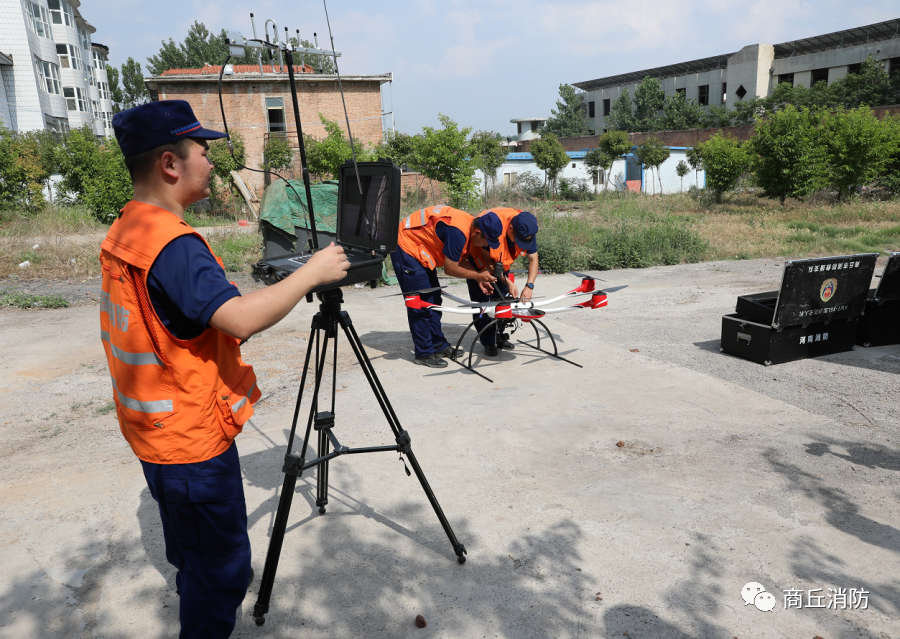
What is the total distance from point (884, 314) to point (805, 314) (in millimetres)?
1177

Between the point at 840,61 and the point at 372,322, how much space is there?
43.9 meters

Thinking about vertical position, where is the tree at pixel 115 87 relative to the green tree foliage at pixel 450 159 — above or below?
above

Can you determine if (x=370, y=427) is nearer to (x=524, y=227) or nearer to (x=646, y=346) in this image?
(x=524, y=227)

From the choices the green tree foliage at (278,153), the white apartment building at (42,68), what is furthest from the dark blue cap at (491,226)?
the white apartment building at (42,68)

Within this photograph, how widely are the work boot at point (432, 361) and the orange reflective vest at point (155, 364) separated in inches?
159

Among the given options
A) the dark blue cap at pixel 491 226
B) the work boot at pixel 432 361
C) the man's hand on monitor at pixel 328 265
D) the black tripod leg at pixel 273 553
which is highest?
the man's hand on monitor at pixel 328 265

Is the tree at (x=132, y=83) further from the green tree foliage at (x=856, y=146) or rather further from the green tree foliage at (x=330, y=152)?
the green tree foliage at (x=856, y=146)

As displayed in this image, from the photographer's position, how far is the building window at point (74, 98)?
40481mm

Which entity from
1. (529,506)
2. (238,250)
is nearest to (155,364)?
(529,506)

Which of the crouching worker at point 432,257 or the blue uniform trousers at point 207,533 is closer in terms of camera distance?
the blue uniform trousers at point 207,533

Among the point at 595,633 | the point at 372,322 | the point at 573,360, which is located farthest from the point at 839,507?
the point at 372,322

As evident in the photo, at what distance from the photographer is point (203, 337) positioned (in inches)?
66.6

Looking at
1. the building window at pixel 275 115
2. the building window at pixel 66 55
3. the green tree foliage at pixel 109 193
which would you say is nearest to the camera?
the green tree foliage at pixel 109 193

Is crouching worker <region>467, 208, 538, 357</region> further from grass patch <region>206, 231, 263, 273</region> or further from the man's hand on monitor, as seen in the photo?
grass patch <region>206, 231, 263, 273</region>
